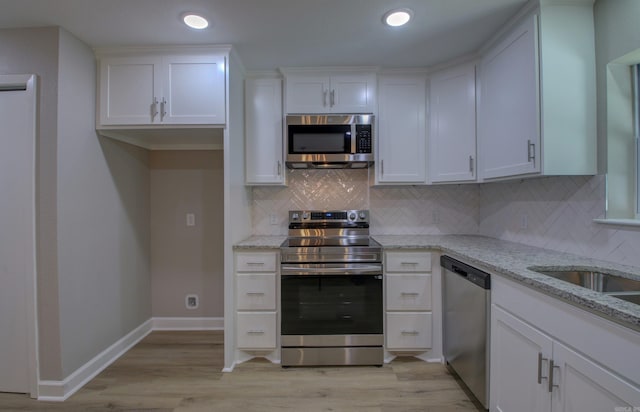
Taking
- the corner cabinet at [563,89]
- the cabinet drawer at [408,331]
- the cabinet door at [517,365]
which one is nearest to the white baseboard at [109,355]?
the cabinet drawer at [408,331]

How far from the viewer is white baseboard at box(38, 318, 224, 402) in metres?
1.81

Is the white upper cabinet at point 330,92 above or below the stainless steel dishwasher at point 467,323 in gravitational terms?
above

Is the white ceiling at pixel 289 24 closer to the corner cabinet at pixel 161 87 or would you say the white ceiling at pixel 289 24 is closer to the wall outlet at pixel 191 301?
the corner cabinet at pixel 161 87

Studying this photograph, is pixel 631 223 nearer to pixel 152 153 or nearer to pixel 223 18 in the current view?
pixel 223 18

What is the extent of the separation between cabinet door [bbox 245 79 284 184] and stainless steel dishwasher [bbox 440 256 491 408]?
5.22 feet

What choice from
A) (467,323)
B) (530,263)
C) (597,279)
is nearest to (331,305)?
(467,323)

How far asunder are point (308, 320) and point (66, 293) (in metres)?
1.64

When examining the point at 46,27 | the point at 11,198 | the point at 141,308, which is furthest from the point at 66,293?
the point at 46,27

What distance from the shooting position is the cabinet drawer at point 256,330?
2.19 meters

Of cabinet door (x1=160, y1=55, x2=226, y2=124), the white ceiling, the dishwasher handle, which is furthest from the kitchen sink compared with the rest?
cabinet door (x1=160, y1=55, x2=226, y2=124)

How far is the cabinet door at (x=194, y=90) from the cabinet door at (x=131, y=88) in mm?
73

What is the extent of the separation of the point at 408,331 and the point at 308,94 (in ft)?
6.98

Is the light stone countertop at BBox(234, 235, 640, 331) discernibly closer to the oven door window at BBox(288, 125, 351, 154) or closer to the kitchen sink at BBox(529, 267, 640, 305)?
the kitchen sink at BBox(529, 267, 640, 305)

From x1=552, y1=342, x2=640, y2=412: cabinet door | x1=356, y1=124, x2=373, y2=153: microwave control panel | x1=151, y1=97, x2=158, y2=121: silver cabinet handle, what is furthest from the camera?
x1=356, y1=124, x2=373, y2=153: microwave control panel
